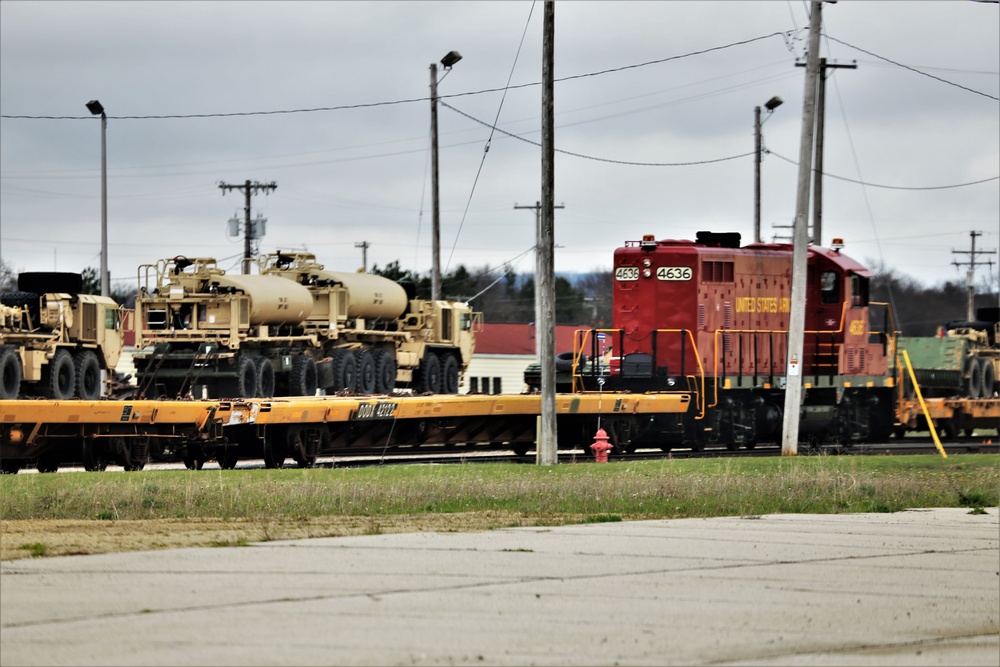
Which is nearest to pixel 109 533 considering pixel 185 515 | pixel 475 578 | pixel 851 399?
pixel 185 515

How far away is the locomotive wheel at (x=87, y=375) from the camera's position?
30859 mm

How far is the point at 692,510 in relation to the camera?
16.2 metres

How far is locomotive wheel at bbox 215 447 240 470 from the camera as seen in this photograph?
930 inches

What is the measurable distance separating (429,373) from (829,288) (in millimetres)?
12391

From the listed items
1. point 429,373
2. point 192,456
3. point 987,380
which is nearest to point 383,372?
point 429,373

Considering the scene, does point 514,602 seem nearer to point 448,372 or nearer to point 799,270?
point 799,270

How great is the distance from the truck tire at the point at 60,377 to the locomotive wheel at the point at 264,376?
396 cm

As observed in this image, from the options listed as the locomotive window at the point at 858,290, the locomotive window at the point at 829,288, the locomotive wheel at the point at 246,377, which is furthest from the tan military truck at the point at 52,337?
the locomotive window at the point at 858,290

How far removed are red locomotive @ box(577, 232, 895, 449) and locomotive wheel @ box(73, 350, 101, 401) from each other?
11.0 m

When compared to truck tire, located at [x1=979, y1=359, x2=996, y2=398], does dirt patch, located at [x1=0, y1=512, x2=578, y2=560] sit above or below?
below

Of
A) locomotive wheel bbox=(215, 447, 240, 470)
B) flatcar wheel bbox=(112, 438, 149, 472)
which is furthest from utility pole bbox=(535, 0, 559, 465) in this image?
flatcar wheel bbox=(112, 438, 149, 472)

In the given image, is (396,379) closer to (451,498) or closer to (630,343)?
(630,343)

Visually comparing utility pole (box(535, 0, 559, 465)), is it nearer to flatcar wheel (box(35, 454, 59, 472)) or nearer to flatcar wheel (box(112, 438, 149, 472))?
flatcar wheel (box(112, 438, 149, 472))

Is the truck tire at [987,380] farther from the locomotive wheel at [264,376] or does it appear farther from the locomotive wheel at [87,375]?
the locomotive wheel at [87,375]
